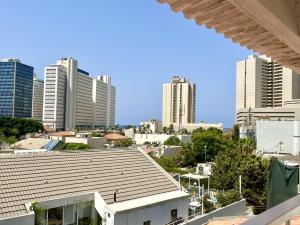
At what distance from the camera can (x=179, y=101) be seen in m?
96.1

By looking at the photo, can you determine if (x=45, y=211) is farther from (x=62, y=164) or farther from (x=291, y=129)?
(x=291, y=129)

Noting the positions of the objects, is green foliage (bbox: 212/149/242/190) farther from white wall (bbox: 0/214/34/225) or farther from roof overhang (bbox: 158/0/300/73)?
roof overhang (bbox: 158/0/300/73)

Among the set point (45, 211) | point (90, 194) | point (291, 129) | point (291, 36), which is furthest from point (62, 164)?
point (291, 129)

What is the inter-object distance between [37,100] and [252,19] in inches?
4124

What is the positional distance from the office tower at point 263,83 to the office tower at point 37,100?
56454 millimetres

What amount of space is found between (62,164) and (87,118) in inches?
3626

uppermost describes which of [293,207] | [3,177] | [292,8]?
[292,8]

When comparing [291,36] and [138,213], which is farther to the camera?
[138,213]

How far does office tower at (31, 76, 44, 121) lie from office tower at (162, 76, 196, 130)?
36777 mm

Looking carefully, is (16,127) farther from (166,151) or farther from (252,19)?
(252,19)

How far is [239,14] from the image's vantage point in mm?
2342

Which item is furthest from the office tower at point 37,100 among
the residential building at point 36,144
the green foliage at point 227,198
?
the green foliage at point 227,198

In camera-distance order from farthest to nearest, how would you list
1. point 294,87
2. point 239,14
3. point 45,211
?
point 294,87
point 45,211
point 239,14

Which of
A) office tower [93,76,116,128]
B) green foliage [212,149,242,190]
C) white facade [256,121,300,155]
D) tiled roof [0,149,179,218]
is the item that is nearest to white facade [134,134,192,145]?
white facade [256,121,300,155]
